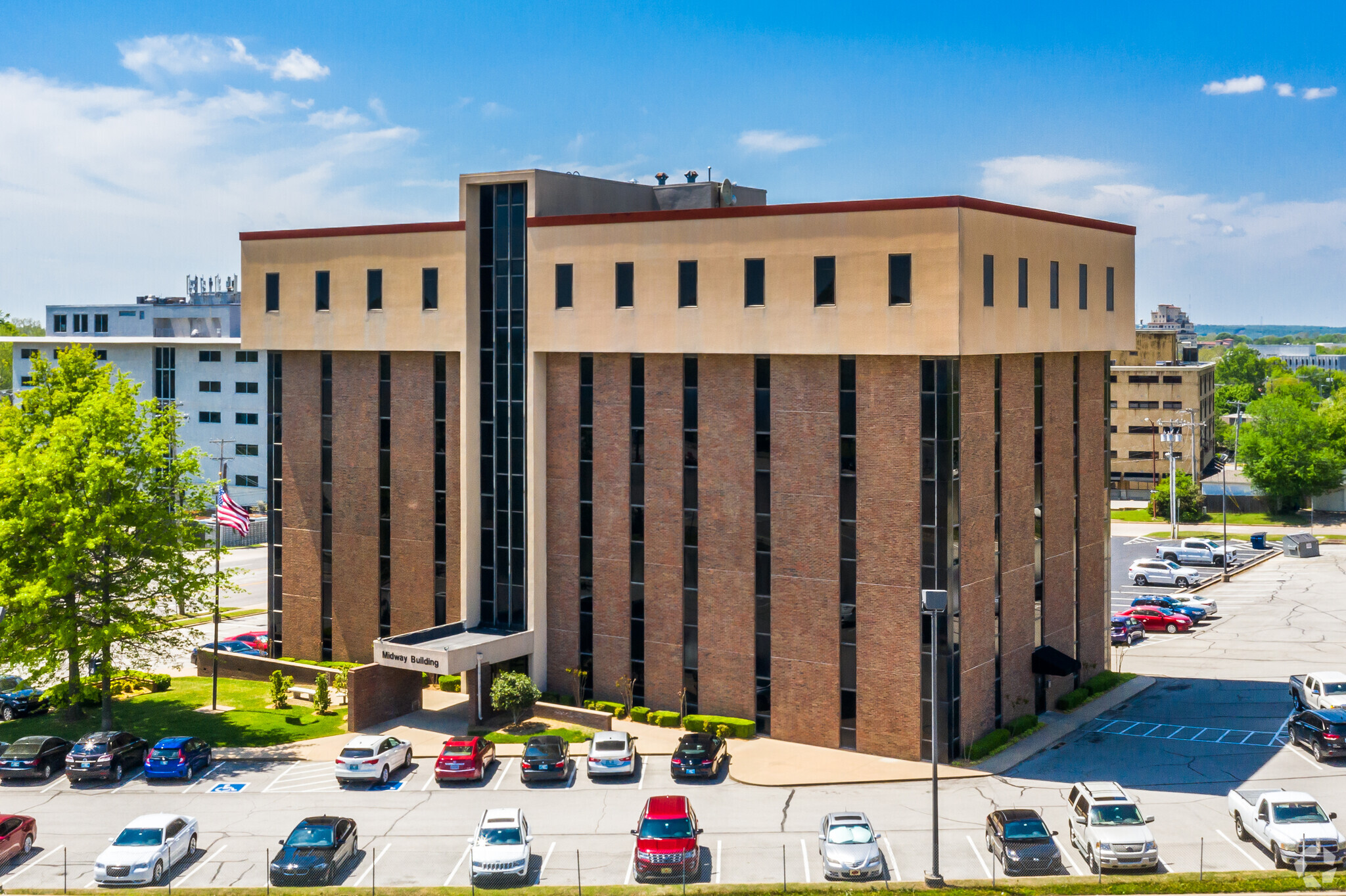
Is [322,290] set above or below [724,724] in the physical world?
above

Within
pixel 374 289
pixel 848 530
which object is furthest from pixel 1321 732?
pixel 374 289

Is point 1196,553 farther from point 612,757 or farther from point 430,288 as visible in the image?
point 612,757

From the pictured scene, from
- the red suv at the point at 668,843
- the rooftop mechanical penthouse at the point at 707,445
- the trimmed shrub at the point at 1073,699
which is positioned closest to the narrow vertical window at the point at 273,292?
the rooftop mechanical penthouse at the point at 707,445

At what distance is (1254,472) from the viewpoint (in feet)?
383

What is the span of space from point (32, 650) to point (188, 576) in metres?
6.10

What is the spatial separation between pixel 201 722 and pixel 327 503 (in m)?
12.0

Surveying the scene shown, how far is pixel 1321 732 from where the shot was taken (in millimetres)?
43938

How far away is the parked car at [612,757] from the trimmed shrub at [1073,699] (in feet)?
61.9

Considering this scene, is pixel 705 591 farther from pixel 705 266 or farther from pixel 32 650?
pixel 32 650

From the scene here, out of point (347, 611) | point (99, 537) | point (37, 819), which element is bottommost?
point (37, 819)

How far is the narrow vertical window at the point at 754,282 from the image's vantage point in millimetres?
45969

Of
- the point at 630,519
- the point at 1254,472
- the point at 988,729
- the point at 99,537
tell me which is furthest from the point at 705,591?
the point at 1254,472

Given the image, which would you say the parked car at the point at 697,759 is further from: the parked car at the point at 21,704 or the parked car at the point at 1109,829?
the parked car at the point at 21,704

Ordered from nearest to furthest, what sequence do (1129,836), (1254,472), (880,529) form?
1. (1129,836)
2. (880,529)
3. (1254,472)
